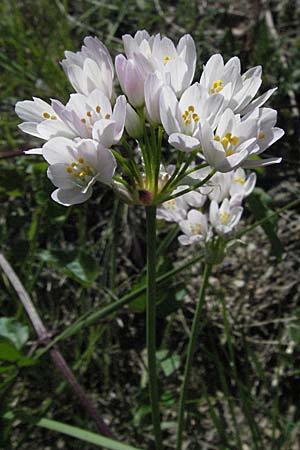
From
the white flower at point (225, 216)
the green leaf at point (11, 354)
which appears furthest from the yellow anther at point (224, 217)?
the green leaf at point (11, 354)

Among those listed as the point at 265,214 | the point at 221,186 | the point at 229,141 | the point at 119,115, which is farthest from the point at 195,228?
the point at 119,115

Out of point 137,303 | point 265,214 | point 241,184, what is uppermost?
point 241,184

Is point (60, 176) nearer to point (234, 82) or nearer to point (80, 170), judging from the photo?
point (80, 170)

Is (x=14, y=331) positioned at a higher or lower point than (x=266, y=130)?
lower

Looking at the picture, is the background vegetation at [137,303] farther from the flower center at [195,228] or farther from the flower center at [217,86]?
the flower center at [217,86]

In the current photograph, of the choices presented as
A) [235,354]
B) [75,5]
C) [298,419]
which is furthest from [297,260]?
[75,5]

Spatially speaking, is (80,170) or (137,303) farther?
(137,303)
